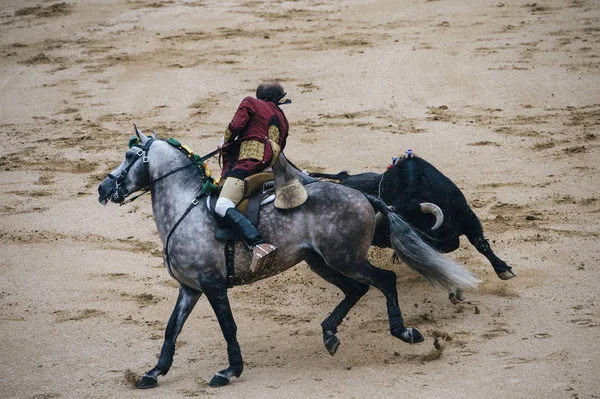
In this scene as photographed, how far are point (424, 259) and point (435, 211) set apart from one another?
0.71 m

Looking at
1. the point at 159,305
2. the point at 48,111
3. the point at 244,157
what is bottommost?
the point at 159,305

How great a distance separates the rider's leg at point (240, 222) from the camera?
7012 mm

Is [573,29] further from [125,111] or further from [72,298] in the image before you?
[72,298]

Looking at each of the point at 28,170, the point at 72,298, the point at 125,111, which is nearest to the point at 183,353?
the point at 72,298

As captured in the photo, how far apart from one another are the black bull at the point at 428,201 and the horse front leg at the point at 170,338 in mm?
1973

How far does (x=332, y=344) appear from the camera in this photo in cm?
725

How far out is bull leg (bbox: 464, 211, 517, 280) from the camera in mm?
8367

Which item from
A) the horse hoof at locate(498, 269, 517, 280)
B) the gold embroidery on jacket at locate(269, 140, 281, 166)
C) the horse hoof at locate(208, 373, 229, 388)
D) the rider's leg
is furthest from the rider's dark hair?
the horse hoof at locate(498, 269, 517, 280)

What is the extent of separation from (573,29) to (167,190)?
9426mm

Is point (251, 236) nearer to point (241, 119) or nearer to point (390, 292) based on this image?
point (241, 119)

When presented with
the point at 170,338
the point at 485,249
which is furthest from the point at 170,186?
the point at 485,249

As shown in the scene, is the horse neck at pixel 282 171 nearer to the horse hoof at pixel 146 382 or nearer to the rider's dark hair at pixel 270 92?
the rider's dark hair at pixel 270 92

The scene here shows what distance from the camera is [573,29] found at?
14719 mm

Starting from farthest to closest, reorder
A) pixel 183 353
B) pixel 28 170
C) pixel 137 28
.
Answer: pixel 137 28 < pixel 28 170 < pixel 183 353
